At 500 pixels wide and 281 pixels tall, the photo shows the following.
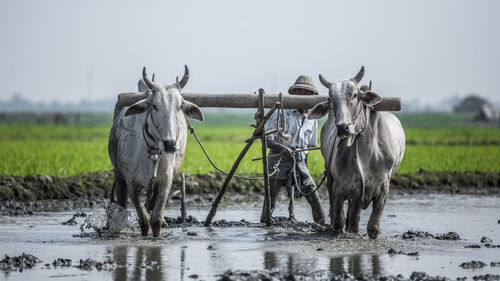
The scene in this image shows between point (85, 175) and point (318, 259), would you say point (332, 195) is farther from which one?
Answer: point (85, 175)

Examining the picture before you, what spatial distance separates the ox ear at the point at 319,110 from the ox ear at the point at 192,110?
3.81 ft

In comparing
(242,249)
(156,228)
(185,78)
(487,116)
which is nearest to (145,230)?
(156,228)

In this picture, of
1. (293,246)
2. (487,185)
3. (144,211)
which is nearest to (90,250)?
(144,211)

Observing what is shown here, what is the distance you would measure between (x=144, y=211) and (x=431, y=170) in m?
10.2

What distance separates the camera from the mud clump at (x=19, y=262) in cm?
697

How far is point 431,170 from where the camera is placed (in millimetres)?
17547

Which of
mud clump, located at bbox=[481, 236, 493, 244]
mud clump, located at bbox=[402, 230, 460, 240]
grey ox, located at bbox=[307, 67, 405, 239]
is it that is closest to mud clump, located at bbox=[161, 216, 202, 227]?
grey ox, located at bbox=[307, 67, 405, 239]

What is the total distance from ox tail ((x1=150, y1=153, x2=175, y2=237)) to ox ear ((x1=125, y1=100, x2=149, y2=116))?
22.5 inches

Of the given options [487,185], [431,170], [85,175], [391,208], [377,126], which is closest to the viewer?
[377,126]

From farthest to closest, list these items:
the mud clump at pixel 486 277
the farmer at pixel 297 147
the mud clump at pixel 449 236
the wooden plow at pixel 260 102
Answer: the farmer at pixel 297 147 → the wooden plow at pixel 260 102 → the mud clump at pixel 449 236 → the mud clump at pixel 486 277

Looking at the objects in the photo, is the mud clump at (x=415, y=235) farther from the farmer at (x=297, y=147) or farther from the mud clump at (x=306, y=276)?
the mud clump at (x=306, y=276)

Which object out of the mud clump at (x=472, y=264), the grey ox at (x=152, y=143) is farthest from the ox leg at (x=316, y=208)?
the mud clump at (x=472, y=264)

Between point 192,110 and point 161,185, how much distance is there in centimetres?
90

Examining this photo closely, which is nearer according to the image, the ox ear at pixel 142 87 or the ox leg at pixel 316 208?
the ox ear at pixel 142 87
